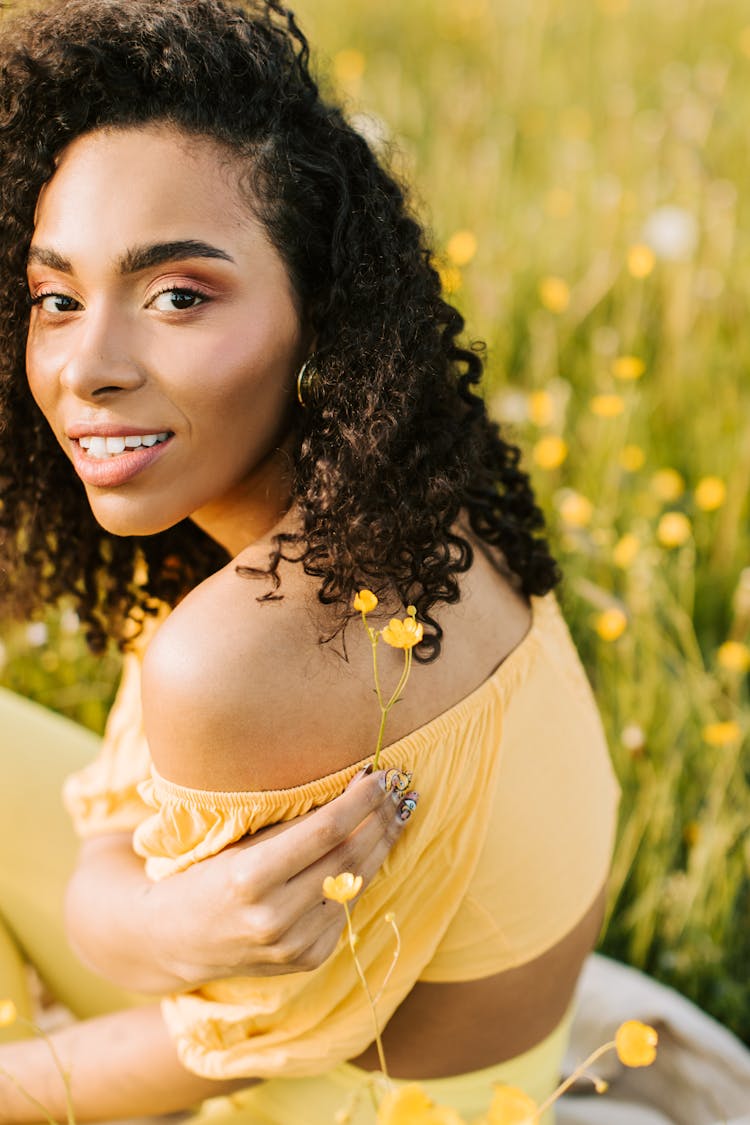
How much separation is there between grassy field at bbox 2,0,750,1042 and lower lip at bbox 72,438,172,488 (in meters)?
0.60

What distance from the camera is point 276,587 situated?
1189 millimetres

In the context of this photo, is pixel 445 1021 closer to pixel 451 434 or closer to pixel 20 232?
pixel 451 434

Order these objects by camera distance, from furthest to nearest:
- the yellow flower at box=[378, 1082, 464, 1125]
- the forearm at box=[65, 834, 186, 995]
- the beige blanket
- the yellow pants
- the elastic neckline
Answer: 1. the beige blanket
2. the yellow pants
3. the forearm at box=[65, 834, 186, 995]
4. the elastic neckline
5. the yellow flower at box=[378, 1082, 464, 1125]

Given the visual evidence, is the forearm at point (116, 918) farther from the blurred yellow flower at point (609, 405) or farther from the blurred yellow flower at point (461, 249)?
the blurred yellow flower at point (461, 249)

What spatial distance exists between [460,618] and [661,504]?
4.60ft

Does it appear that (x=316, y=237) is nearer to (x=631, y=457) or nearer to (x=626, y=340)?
(x=631, y=457)

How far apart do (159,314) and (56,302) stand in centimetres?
14

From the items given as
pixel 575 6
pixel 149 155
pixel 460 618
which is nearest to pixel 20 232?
pixel 149 155

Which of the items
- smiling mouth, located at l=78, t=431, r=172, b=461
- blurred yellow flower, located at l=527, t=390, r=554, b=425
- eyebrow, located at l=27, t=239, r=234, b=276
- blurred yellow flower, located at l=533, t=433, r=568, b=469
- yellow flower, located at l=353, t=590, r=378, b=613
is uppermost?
eyebrow, located at l=27, t=239, r=234, b=276

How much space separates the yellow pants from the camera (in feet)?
4.75

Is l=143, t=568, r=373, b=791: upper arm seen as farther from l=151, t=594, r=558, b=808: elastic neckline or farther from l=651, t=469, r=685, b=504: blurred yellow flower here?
l=651, t=469, r=685, b=504: blurred yellow flower

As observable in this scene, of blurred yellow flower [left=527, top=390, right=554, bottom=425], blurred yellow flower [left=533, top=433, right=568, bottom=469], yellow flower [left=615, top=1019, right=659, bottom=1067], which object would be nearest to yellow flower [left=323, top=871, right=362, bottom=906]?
yellow flower [left=615, top=1019, right=659, bottom=1067]

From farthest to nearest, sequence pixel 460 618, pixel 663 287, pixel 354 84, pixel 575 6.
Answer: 1. pixel 575 6
2. pixel 354 84
3. pixel 663 287
4. pixel 460 618

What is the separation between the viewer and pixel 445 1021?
1394 mm
